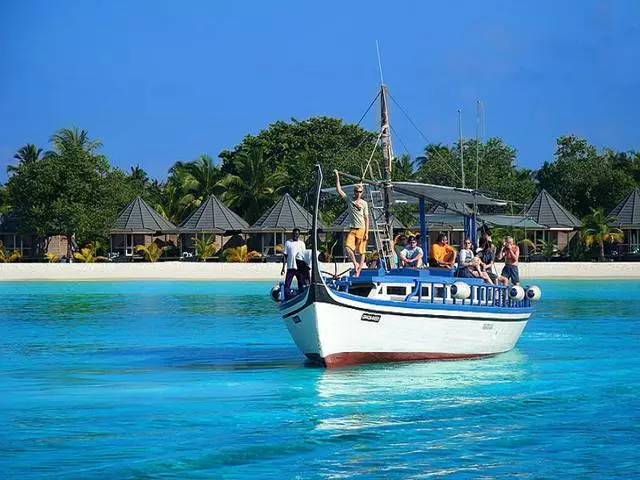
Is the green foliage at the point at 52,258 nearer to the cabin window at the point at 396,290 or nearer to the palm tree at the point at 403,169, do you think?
the palm tree at the point at 403,169

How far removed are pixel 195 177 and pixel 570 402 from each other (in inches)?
2230

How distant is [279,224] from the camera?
2450 inches

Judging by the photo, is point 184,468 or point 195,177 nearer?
point 184,468

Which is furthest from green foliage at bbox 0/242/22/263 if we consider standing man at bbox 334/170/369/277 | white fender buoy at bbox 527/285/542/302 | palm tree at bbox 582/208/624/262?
standing man at bbox 334/170/369/277

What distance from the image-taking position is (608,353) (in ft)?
75.8

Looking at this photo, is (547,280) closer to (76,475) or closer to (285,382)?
(285,382)

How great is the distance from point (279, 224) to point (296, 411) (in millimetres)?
46902

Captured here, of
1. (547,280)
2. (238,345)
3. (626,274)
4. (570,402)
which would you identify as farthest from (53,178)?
(570,402)

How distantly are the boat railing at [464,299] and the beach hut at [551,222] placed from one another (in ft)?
140

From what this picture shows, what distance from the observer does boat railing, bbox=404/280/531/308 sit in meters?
19.0

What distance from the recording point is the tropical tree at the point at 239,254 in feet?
200

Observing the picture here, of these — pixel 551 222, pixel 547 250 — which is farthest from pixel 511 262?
pixel 551 222

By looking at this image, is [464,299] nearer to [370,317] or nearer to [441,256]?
[441,256]

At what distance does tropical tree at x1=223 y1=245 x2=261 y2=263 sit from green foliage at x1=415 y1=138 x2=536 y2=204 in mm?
11304
